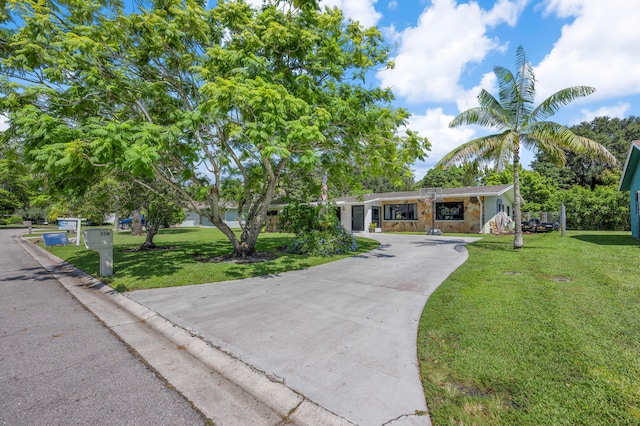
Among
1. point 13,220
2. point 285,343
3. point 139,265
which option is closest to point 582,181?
point 285,343

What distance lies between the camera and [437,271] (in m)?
8.01

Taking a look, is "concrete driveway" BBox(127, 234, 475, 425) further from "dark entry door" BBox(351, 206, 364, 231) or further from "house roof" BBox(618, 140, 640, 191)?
"dark entry door" BBox(351, 206, 364, 231)

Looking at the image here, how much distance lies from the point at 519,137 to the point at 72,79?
15.3 m

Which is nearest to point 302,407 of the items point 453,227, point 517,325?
point 517,325

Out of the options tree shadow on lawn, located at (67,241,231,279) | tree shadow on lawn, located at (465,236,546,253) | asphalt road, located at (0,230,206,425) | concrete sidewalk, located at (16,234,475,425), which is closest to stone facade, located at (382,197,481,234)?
tree shadow on lawn, located at (465,236,546,253)

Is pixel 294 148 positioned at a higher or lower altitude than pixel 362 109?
lower

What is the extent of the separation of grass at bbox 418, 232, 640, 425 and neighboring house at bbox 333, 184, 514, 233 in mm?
14603

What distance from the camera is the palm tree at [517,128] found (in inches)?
444

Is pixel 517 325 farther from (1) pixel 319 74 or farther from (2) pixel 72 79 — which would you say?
(2) pixel 72 79

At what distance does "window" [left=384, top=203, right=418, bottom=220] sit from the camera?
23828 mm

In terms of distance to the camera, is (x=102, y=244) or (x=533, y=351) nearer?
(x=533, y=351)

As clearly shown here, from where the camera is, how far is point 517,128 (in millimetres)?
12414

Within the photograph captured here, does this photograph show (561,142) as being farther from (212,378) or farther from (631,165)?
(212,378)

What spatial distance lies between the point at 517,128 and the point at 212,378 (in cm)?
1428
